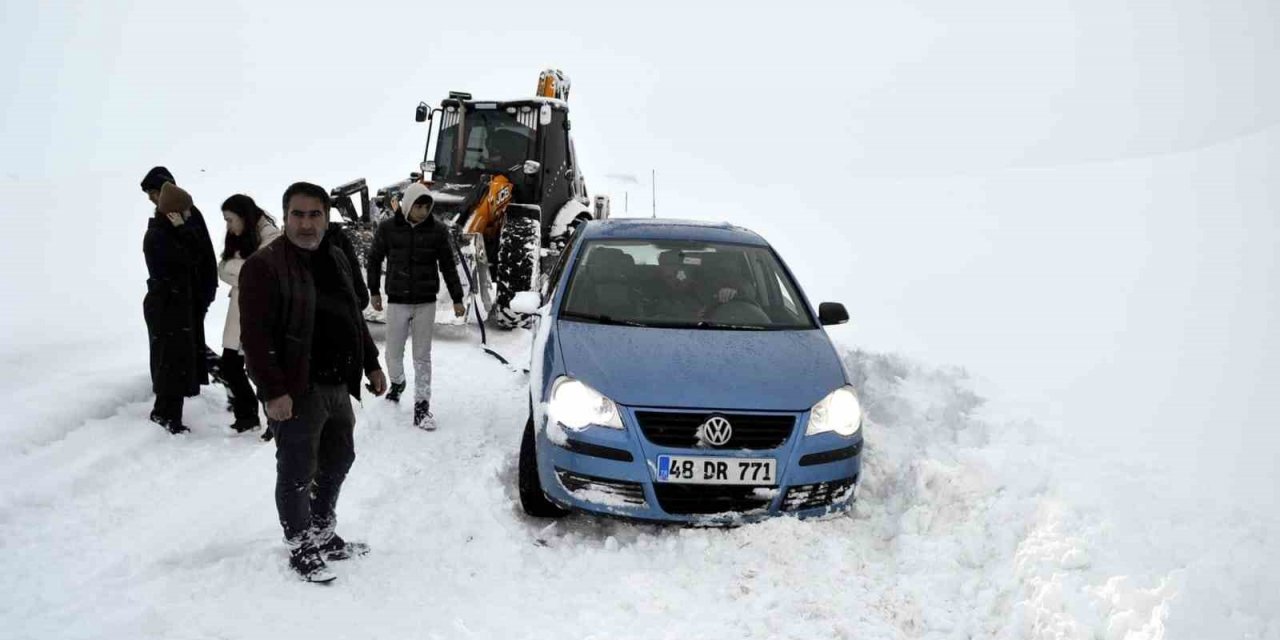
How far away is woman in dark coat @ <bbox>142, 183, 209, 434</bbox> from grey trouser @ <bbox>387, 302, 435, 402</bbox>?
1250 mm

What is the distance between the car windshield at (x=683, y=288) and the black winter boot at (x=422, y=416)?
1584 millimetres

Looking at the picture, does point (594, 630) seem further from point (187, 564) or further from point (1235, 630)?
point (1235, 630)

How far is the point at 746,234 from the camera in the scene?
5.66 metres

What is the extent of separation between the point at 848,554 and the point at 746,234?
99.9 inches

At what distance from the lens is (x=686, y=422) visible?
3756 mm

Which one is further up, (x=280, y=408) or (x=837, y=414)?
(x=280, y=408)

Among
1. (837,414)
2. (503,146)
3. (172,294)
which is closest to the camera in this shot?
(837,414)

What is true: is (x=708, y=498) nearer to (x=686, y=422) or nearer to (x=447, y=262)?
(x=686, y=422)

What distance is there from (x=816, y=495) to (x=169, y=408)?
4.16m

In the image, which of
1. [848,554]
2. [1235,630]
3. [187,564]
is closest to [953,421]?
[848,554]

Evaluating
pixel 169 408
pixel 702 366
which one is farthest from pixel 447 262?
pixel 702 366

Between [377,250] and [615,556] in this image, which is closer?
[615,556]

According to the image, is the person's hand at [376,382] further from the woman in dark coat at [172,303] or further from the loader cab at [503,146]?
the loader cab at [503,146]

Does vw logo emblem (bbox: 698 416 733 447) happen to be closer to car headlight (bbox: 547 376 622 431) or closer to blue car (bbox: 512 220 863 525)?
blue car (bbox: 512 220 863 525)
